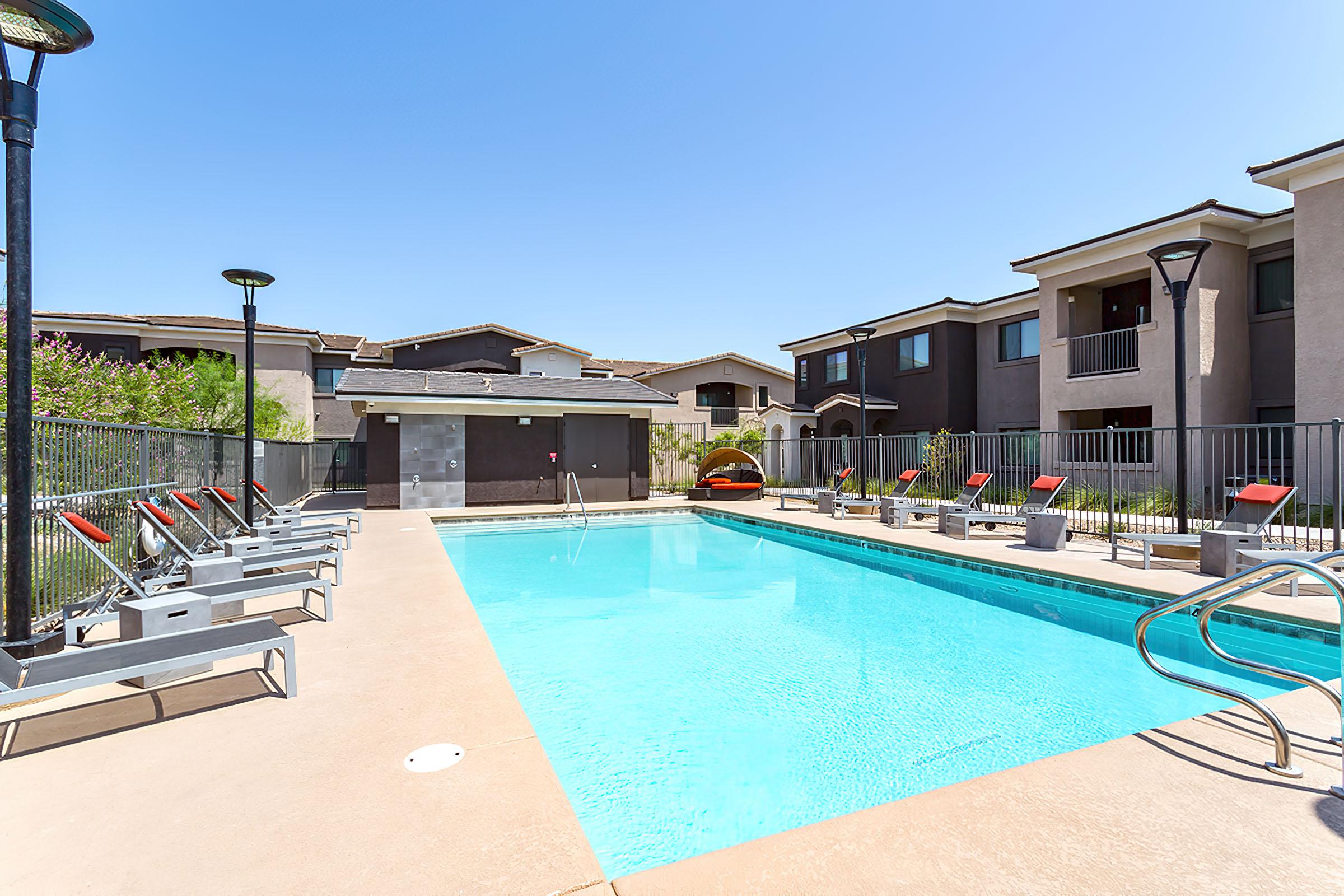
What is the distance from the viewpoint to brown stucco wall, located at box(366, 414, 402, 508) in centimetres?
1669

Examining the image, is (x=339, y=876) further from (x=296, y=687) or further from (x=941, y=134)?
(x=941, y=134)

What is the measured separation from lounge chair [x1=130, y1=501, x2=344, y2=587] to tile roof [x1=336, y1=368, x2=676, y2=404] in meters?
10.0

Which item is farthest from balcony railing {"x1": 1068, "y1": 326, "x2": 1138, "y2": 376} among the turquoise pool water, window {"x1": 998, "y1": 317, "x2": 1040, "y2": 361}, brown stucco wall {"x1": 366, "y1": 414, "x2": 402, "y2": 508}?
brown stucco wall {"x1": 366, "y1": 414, "x2": 402, "y2": 508}

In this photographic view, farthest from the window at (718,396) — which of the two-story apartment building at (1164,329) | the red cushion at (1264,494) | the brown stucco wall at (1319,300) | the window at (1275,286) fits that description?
the red cushion at (1264,494)

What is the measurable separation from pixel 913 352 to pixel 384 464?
1837cm

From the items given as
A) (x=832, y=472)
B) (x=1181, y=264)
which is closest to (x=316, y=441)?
(x=832, y=472)

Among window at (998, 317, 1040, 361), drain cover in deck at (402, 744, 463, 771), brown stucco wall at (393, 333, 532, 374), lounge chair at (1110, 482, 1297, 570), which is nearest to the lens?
drain cover in deck at (402, 744, 463, 771)

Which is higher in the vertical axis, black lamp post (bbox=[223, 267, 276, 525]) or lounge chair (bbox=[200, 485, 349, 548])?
black lamp post (bbox=[223, 267, 276, 525])

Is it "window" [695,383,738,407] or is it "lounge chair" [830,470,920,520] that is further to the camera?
"window" [695,383,738,407]

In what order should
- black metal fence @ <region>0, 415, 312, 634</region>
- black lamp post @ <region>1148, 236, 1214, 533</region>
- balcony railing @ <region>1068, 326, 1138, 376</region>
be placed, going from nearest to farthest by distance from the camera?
black metal fence @ <region>0, 415, 312, 634</region>, black lamp post @ <region>1148, 236, 1214, 533</region>, balcony railing @ <region>1068, 326, 1138, 376</region>

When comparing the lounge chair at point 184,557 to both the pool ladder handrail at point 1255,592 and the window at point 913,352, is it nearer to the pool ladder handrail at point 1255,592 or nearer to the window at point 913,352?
the pool ladder handrail at point 1255,592

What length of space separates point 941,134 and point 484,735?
15459 millimetres

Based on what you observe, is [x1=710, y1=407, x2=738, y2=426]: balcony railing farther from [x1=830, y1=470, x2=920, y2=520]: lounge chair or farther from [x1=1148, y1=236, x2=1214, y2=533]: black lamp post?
[x1=1148, y1=236, x2=1214, y2=533]: black lamp post

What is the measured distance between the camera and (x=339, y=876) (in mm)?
2121
